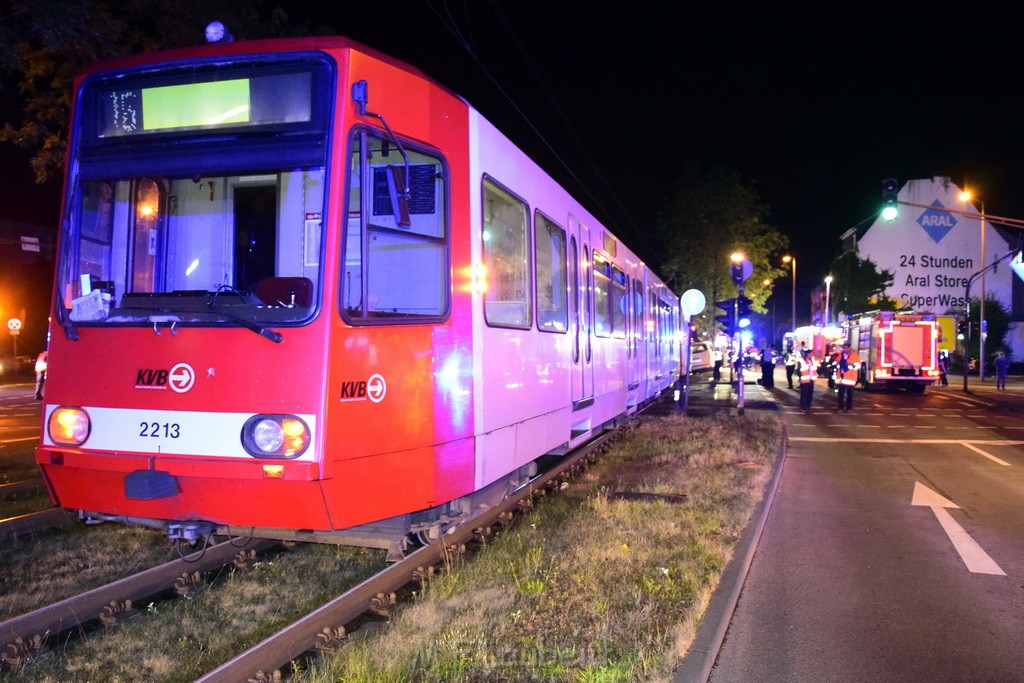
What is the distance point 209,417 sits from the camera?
460cm

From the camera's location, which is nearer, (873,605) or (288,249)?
(288,249)

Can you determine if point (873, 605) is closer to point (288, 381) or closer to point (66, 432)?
point (288, 381)

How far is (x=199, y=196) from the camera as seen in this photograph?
17.0ft

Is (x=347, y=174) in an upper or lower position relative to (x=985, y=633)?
upper

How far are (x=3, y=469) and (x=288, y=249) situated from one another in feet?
26.5

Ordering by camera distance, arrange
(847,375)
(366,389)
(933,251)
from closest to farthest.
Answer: (366,389)
(847,375)
(933,251)

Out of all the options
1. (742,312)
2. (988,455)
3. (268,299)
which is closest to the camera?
(268,299)

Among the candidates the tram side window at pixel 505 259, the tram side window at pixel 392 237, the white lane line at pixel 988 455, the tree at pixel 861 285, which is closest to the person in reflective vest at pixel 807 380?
the white lane line at pixel 988 455

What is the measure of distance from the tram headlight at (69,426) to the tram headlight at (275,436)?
1.13 metres

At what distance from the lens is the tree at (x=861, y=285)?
52375 mm

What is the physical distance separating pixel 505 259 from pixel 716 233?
30294 millimetres

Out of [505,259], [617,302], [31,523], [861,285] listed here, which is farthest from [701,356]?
[31,523]

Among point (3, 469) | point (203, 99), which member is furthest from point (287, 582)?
point (3, 469)

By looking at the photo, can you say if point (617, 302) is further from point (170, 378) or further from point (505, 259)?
point (170, 378)
